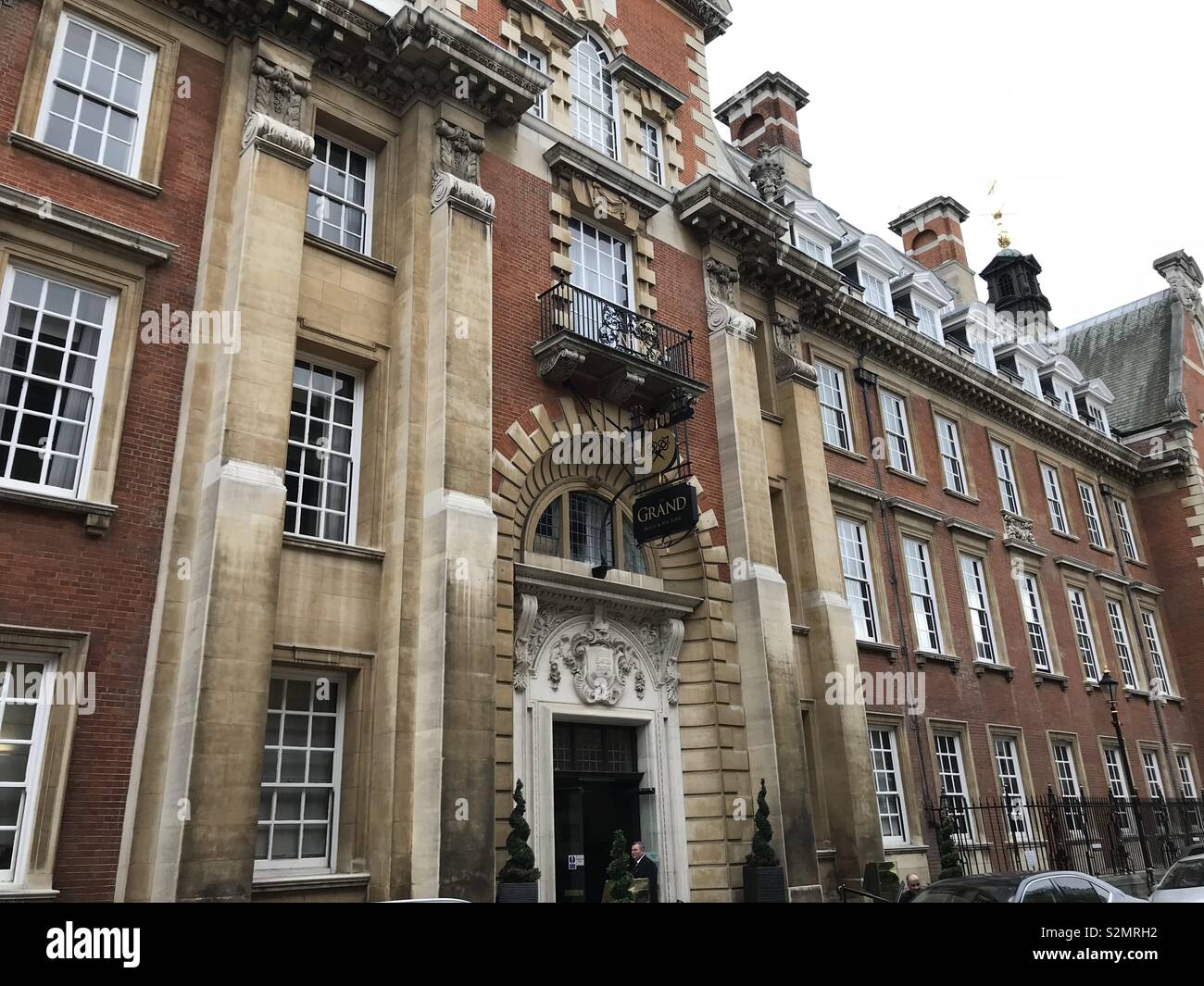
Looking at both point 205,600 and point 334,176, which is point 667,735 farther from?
point 334,176

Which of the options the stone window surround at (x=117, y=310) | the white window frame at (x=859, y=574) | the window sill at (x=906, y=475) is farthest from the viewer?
the window sill at (x=906, y=475)

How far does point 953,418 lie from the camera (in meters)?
28.5

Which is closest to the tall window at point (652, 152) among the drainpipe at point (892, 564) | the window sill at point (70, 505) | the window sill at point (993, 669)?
the drainpipe at point (892, 564)

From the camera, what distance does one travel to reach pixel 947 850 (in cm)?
1822

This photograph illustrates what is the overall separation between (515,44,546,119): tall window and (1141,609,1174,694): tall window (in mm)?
28057

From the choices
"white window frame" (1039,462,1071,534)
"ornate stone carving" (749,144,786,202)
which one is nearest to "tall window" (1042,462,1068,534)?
"white window frame" (1039,462,1071,534)

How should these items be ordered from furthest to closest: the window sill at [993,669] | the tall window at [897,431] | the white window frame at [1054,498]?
the white window frame at [1054,498] → the tall window at [897,431] → the window sill at [993,669]

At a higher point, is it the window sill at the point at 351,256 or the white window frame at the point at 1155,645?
the window sill at the point at 351,256

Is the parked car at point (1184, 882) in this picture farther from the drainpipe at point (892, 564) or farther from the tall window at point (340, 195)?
the tall window at point (340, 195)

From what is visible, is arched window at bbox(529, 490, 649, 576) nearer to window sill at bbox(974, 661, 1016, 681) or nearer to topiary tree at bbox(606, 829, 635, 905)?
topiary tree at bbox(606, 829, 635, 905)

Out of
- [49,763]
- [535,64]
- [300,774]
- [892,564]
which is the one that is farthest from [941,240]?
[49,763]

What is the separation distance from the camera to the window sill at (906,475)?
24938mm

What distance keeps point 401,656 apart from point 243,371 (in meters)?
4.36

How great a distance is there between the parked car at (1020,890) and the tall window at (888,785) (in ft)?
31.0
